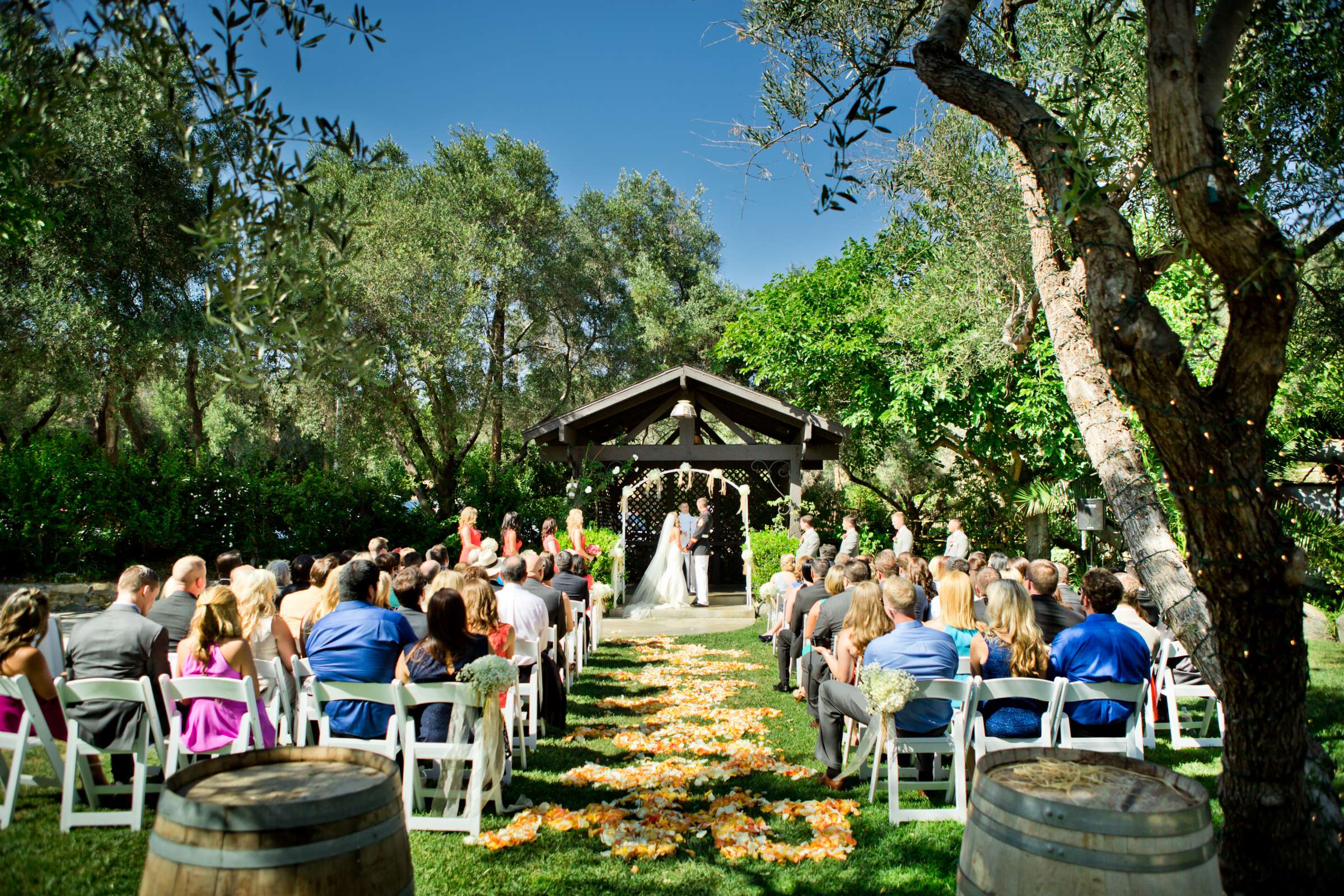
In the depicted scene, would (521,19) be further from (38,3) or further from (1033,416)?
(1033,416)

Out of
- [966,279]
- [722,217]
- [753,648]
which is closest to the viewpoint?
[753,648]

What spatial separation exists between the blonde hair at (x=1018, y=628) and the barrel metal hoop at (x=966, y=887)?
272 cm

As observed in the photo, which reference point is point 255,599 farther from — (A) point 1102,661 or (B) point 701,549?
(B) point 701,549

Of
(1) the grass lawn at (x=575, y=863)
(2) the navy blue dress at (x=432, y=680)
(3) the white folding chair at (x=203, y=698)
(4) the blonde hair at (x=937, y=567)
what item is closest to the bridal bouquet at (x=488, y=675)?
(2) the navy blue dress at (x=432, y=680)

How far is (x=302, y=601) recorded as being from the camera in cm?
616

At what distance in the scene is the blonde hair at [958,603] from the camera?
18.7 ft

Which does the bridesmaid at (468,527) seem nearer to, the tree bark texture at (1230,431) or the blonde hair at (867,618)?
the blonde hair at (867,618)

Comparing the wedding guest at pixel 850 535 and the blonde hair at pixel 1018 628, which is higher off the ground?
the wedding guest at pixel 850 535

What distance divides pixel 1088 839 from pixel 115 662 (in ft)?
15.4

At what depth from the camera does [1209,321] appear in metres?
2.82

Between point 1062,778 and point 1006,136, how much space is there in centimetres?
227

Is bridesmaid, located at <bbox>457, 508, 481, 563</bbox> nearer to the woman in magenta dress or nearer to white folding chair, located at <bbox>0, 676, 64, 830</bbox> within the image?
the woman in magenta dress

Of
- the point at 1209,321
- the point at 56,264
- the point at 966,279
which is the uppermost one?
the point at 56,264

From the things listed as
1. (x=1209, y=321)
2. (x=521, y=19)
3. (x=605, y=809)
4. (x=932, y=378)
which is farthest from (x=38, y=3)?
(x=932, y=378)
